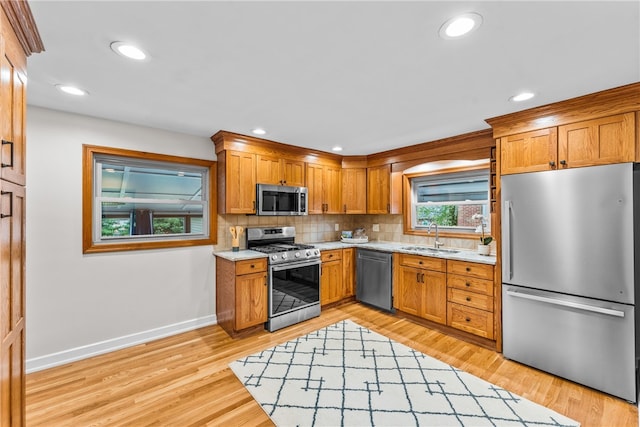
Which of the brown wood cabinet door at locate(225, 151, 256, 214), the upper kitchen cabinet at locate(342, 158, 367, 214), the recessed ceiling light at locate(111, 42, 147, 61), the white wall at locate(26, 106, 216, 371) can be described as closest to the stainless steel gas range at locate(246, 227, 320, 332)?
the brown wood cabinet door at locate(225, 151, 256, 214)

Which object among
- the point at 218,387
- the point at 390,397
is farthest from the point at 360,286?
the point at 218,387

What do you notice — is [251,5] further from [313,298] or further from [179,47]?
[313,298]

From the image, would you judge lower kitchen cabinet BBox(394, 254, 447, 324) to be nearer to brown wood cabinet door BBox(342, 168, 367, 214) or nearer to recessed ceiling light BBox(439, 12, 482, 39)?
brown wood cabinet door BBox(342, 168, 367, 214)

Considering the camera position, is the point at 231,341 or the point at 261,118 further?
the point at 231,341

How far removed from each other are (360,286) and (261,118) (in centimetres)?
275

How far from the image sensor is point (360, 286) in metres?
4.23

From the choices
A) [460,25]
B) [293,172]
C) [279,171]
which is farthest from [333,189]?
[460,25]

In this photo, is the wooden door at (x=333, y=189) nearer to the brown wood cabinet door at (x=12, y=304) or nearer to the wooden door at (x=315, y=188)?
the wooden door at (x=315, y=188)

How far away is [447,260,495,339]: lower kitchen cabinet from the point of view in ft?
9.55

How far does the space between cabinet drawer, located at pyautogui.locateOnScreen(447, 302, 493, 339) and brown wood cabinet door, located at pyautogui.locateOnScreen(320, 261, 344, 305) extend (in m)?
1.50

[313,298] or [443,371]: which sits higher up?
[313,298]

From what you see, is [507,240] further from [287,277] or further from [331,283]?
[287,277]

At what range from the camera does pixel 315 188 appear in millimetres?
4281

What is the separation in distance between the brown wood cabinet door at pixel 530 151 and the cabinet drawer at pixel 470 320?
1.48m
